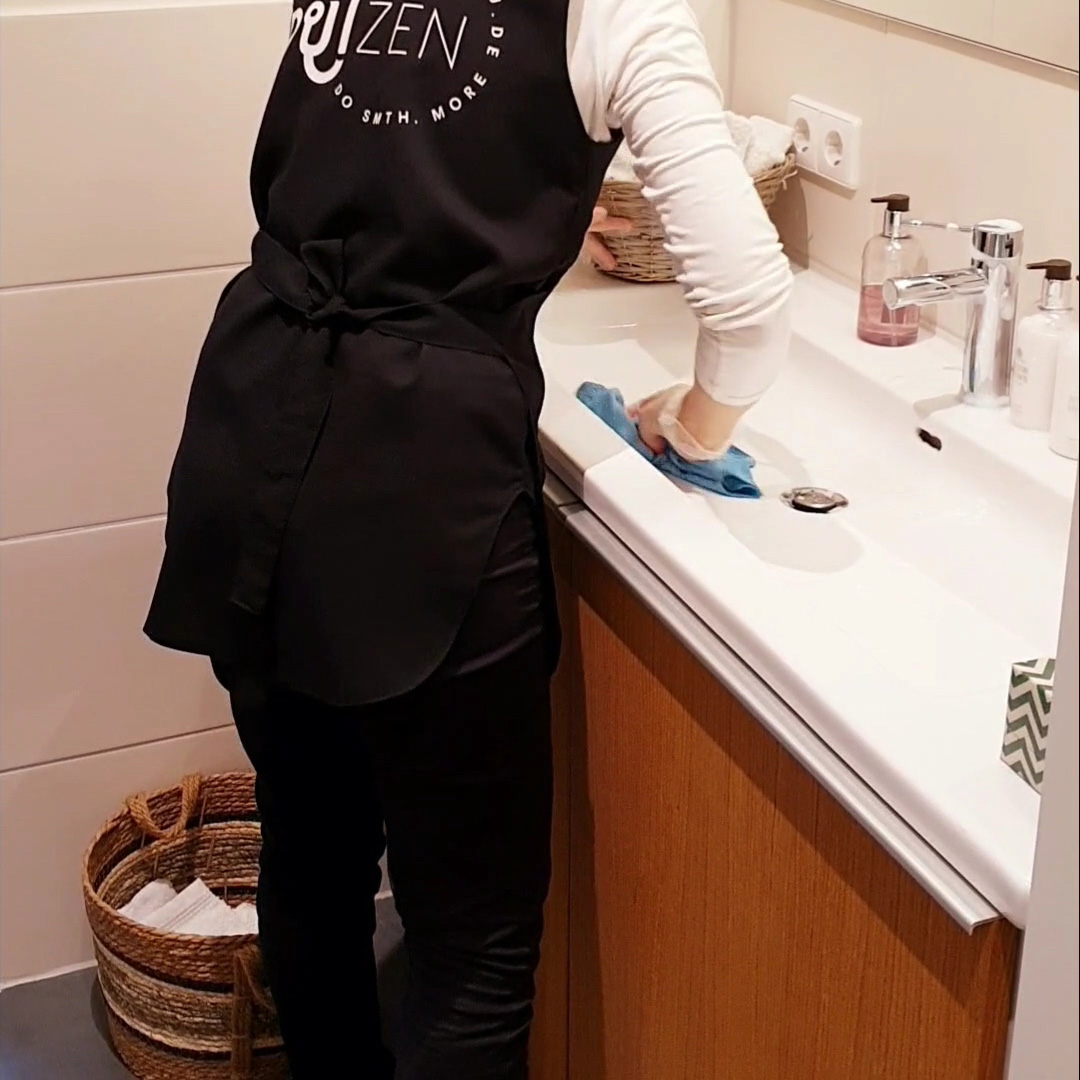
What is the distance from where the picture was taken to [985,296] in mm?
1438

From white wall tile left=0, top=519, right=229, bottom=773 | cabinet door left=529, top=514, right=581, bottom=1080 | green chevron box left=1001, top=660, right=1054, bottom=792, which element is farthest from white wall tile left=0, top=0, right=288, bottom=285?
green chevron box left=1001, top=660, right=1054, bottom=792

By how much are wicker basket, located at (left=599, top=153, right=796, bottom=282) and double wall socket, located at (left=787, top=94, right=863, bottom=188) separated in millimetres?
24

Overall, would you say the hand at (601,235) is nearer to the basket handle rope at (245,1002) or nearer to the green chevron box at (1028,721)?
the basket handle rope at (245,1002)

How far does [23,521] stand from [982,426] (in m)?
1.07

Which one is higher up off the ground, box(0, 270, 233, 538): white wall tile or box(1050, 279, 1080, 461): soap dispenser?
box(1050, 279, 1080, 461): soap dispenser

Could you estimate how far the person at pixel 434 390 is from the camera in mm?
1138

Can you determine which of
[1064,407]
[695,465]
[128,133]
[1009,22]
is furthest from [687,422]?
[128,133]

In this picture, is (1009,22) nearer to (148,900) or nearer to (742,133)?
(742,133)

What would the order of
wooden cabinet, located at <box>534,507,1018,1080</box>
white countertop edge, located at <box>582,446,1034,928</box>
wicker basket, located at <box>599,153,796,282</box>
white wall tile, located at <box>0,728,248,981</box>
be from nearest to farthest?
white countertop edge, located at <box>582,446,1034,928</box>, wooden cabinet, located at <box>534,507,1018,1080</box>, wicker basket, located at <box>599,153,796,282</box>, white wall tile, located at <box>0,728,248,981</box>

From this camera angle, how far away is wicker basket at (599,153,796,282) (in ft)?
5.62

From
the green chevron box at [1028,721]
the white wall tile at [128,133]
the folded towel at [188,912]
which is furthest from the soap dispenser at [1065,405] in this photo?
the folded towel at [188,912]

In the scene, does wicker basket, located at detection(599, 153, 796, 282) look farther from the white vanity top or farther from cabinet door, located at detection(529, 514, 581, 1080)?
cabinet door, located at detection(529, 514, 581, 1080)

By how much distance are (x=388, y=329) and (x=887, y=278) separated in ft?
2.03

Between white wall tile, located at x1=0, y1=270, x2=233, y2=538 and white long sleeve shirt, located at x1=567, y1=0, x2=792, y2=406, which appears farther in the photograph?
white wall tile, located at x1=0, y1=270, x2=233, y2=538
